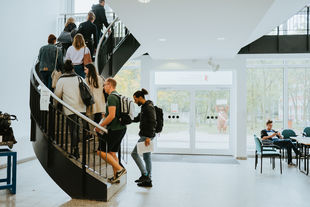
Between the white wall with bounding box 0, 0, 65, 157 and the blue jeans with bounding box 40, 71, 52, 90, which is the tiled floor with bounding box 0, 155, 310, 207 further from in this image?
the blue jeans with bounding box 40, 71, 52, 90

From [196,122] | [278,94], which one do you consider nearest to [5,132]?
[196,122]

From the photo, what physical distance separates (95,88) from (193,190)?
2.68 m

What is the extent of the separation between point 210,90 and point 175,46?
9.58 feet

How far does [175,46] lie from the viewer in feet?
25.2

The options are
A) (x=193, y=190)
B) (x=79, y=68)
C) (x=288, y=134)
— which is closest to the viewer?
(x=193, y=190)

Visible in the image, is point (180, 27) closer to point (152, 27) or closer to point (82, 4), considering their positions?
point (152, 27)

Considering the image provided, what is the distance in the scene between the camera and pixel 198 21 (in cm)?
542

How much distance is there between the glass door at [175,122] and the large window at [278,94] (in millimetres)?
2221

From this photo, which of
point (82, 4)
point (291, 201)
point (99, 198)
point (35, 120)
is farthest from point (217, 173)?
point (82, 4)

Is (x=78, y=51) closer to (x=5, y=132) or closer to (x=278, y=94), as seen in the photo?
(x=5, y=132)

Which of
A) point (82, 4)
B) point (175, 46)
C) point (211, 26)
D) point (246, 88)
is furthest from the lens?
point (82, 4)

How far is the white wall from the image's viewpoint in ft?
24.0

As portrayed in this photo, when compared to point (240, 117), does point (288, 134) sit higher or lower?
lower

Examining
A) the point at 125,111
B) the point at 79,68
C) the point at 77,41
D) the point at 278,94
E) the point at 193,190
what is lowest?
the point at 193,190
